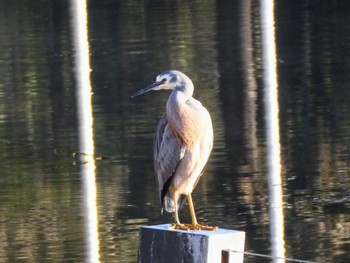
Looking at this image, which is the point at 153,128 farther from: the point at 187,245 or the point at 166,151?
the point at 187,245

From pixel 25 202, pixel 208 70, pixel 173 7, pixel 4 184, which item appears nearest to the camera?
pixel 25 202

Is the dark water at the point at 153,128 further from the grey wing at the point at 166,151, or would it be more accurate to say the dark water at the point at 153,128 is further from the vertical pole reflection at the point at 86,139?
the grey wing at the point at 166,151

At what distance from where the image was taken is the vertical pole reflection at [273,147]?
9.30 m

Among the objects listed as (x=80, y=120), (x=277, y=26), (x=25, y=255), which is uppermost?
(x=277, y=26)

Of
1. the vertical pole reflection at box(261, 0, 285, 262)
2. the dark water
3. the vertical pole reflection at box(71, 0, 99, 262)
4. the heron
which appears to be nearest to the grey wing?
the heron

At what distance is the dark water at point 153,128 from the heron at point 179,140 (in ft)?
4.26

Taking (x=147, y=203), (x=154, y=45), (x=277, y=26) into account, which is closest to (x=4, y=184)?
(x=147, y=203)

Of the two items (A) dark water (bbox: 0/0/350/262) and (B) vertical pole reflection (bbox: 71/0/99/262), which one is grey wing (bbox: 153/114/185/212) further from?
(B) vertical pole reflection (bbox: 71/0/99/262)

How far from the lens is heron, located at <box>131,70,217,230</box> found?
23.8 feet

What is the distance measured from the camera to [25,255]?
356 inches

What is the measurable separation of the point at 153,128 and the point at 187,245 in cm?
858

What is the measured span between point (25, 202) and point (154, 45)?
12181 mm

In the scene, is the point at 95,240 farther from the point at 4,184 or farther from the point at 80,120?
the point at 80,120

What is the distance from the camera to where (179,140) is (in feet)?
24.2
